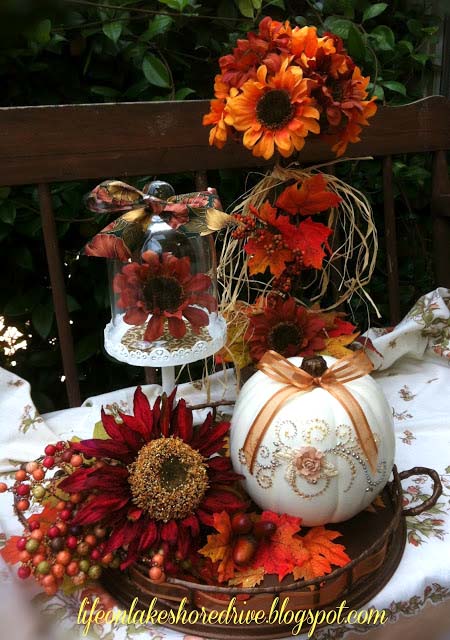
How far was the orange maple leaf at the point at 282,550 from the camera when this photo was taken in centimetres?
50

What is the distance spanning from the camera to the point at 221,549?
497 millimetres

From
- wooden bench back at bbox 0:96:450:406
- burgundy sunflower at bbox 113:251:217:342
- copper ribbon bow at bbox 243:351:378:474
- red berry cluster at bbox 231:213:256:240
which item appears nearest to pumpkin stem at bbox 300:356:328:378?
copper ribbon bow at bbox 243:351:378:474

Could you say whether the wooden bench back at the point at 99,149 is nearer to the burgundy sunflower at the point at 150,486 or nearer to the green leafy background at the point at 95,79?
the green leafy background at the point at 95,79

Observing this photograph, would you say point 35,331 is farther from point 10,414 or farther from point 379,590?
point 379,590

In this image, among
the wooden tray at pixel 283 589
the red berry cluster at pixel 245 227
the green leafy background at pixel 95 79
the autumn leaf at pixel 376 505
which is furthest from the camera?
the green leafy background at pixel 95 79

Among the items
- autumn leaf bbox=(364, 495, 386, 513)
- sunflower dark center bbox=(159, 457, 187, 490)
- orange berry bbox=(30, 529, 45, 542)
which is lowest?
autumn leaf bbox=(364, 495, 386, 513)

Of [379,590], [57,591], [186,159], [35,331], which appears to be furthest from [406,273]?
[57,591]

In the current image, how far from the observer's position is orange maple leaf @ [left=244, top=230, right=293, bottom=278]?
0.72 metres

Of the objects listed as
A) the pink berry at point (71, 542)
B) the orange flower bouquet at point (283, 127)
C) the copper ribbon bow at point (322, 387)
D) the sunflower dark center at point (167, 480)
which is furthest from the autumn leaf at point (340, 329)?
the pink berry at point (71, 542)

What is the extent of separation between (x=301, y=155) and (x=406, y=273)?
1.56 ft

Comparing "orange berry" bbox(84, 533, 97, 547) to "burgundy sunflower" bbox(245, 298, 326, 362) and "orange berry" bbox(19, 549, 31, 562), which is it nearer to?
"orange berry" bbox(19, 549, 31, 562)

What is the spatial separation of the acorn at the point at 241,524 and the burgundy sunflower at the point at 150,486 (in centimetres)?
1

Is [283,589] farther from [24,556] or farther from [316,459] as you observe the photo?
[24,556]

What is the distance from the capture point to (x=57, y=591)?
51 cm
